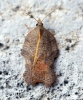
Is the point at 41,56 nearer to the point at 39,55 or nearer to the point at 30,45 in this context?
the point at 39,55

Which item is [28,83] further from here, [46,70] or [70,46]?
[70,46]

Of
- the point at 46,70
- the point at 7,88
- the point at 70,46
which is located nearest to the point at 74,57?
the point at 70,46

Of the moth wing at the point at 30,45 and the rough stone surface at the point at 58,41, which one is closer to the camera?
the rough stone surface at the point at 58,41

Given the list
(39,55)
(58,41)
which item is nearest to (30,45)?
(39,55)

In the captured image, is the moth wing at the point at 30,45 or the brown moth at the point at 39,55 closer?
the brown moth at the point at 39,55

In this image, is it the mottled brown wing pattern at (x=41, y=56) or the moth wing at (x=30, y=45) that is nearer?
the mottled brown wing pattern at (x=41, y=56)
